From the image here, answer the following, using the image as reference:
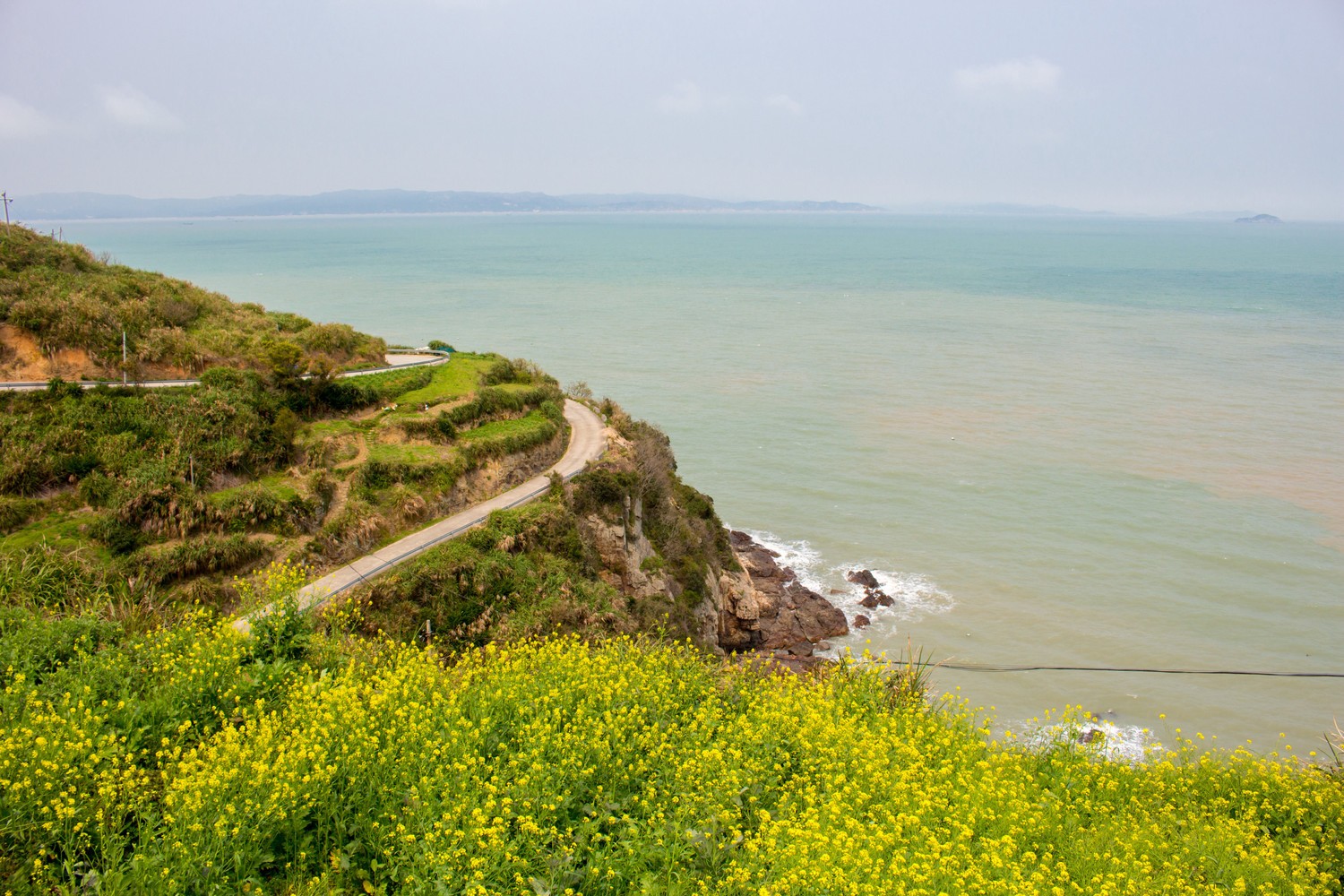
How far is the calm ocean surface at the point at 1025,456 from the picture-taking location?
1233 inches

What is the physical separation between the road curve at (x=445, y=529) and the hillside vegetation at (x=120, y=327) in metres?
8.54

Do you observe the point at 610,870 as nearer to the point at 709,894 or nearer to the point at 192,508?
the point at 709,894

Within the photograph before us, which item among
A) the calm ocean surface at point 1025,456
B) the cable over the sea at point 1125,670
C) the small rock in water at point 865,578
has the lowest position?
the cable over the sea at point 1125,670

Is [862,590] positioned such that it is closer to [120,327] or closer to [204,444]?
[204,444]

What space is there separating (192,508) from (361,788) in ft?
46.7

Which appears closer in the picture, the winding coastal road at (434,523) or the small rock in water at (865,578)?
the winding coastal road at (434,523)

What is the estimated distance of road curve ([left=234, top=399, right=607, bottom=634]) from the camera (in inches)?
844

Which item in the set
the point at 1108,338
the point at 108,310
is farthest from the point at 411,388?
the point at 1108,338

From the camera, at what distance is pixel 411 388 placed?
33.1 m

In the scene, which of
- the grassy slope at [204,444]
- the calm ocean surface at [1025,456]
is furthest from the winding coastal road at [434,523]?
the calm ocean surface at [1025,456]

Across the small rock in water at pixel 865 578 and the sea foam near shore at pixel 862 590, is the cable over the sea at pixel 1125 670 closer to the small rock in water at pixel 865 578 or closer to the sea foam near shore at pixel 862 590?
the sea foam near shore at pixel 862 590

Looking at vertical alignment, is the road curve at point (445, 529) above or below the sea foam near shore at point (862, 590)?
above

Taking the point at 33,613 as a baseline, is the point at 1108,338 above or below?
above

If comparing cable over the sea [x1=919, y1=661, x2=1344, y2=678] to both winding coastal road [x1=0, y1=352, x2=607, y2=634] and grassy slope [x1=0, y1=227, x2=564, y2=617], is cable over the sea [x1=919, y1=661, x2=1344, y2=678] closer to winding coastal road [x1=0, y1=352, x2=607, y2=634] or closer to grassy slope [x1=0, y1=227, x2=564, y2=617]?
winding coastal road [x1=0, y1=352, x2=607, y2=634]
